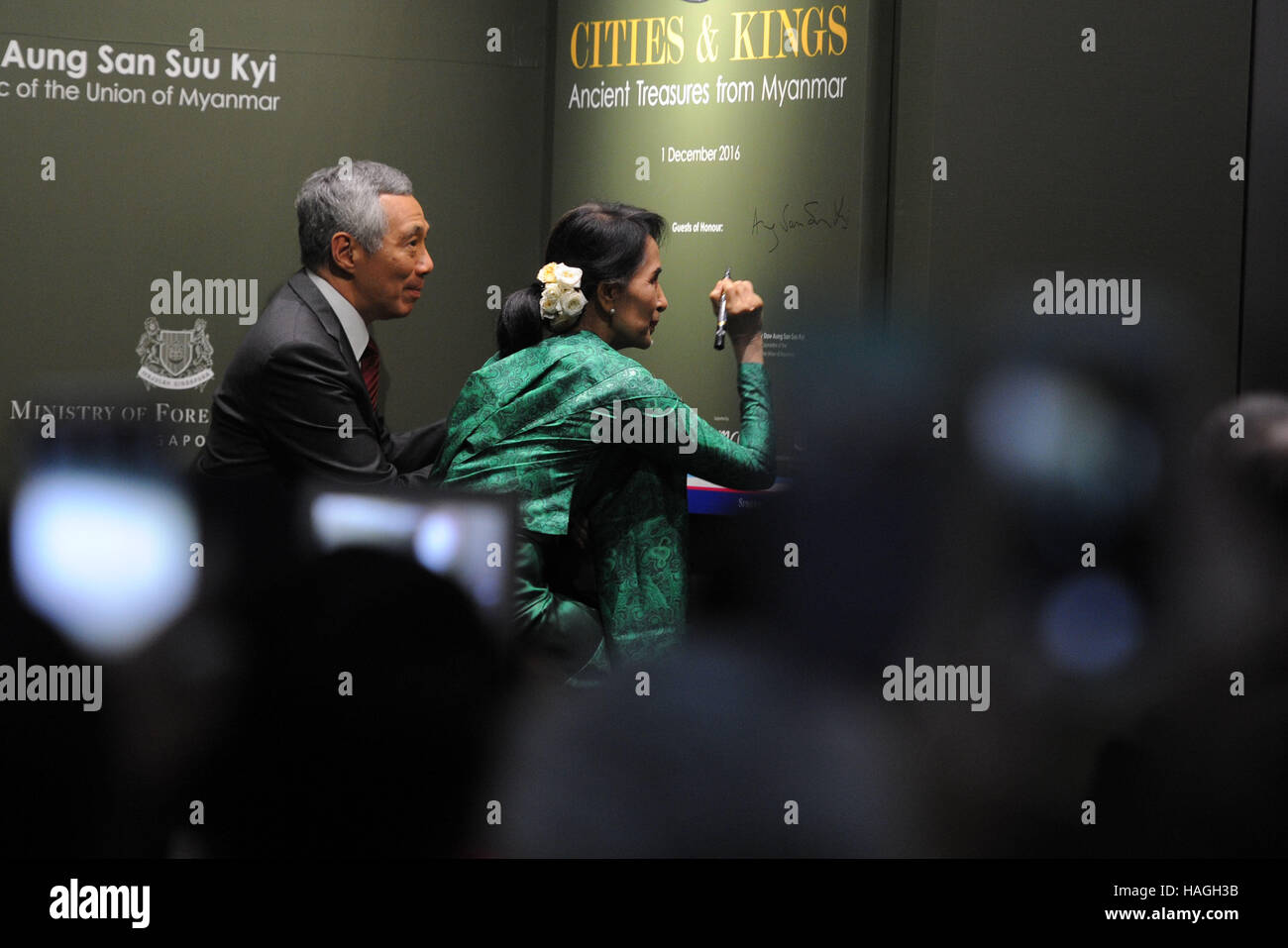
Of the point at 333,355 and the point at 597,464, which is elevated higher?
the point at 333,355

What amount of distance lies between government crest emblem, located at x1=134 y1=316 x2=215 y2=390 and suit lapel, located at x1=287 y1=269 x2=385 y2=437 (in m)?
0.19

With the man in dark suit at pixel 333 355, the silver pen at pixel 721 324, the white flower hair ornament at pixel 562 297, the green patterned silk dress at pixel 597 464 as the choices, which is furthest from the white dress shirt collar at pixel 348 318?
the silver pen at pixel 721 324

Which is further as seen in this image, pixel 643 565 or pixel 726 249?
pixel 726 249

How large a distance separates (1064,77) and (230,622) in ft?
5.37

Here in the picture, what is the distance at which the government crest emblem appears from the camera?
6.19 feet

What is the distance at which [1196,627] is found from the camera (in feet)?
6.53

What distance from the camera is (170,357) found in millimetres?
1896
